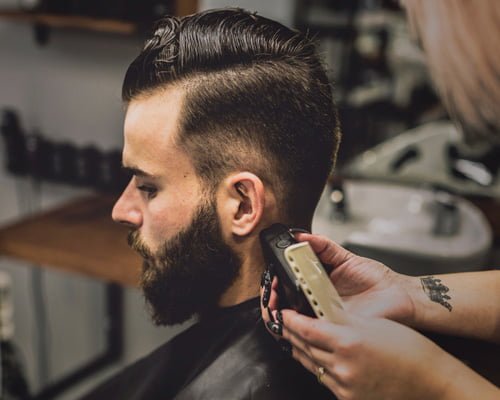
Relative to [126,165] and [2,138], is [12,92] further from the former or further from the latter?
[126,165]

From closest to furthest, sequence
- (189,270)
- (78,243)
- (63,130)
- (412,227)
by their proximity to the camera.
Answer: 1. (189,270)
2. (412,227)
3. (78,243)
4. (63,130)

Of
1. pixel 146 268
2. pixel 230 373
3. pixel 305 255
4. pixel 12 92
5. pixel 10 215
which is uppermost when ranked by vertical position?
pixel 305 255

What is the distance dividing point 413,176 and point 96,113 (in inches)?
55.2

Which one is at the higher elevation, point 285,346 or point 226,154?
point 226,154

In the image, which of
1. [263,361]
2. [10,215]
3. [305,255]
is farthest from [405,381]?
[10,215]

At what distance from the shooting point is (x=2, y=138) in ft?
9.75

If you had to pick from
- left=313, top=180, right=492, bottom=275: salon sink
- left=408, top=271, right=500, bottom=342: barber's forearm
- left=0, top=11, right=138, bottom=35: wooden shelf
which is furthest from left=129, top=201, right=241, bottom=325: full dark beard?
left=0, top=11, right=138, bottom=35: wooden shelf

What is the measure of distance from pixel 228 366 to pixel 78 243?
5.17ft

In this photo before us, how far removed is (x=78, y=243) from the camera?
7.73ft

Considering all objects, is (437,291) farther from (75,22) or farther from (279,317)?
(75,22)

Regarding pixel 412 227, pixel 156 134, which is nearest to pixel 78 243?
pixel 412 227

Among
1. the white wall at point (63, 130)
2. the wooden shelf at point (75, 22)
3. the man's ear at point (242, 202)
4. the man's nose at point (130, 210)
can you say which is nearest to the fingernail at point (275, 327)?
the man's ear at point (242, 202)

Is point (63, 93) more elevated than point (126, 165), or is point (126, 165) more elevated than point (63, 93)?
point (126, 165)

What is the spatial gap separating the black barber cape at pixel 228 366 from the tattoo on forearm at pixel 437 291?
0.19 meters
